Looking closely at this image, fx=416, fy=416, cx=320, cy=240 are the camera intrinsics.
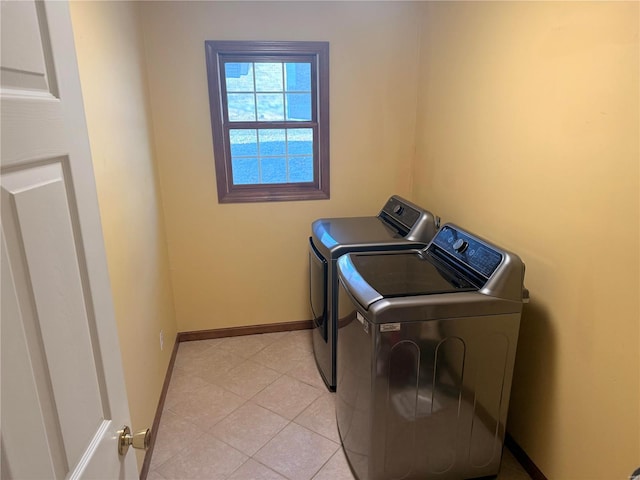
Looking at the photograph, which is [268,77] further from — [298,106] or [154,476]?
[154,476]

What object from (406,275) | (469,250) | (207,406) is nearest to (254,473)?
(207,406)

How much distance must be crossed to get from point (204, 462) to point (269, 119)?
2107 mm

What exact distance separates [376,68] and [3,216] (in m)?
2.65

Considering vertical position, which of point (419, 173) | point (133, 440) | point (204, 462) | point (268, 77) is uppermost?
point (268, 77)

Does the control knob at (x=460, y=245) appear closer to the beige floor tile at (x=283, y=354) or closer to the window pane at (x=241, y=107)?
the beige floor tile at (x=283, y=354)

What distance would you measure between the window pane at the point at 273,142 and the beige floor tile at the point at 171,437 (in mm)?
1789

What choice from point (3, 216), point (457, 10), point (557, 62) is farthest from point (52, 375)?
point (457, 10)

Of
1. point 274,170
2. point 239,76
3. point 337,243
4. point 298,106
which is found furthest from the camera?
point 274,170

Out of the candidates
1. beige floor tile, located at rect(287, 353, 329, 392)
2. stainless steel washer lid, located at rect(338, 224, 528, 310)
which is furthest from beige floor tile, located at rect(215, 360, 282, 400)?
stainless steel washer lid, located at rect(338, 224, 528, 310)

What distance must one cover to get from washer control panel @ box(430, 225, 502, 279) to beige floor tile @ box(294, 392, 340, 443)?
43.2 inches

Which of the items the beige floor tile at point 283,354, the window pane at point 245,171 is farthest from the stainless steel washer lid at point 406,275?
the window pane at point 245,171

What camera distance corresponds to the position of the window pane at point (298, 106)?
9.43ft

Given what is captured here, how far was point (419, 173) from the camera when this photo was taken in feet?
9.68

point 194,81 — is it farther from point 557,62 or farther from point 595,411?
point 595,411
